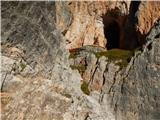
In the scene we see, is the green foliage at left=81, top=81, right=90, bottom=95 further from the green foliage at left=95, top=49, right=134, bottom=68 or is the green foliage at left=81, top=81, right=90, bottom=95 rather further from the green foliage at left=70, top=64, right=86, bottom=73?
the green foliage at left=95, top=49, right=134, bottom=68

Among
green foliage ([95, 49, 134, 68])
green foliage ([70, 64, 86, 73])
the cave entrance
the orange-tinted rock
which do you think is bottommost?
green foliage ([70, 64, 86, 73])

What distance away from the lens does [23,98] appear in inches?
1283

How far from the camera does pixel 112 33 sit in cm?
5069

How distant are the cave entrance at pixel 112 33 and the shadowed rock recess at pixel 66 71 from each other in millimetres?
4922

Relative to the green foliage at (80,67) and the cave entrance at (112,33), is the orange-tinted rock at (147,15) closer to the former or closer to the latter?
the cave entrance at (112,33)

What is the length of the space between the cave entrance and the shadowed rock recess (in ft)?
16.1

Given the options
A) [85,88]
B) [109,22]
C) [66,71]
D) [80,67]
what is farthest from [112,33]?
[66,71]

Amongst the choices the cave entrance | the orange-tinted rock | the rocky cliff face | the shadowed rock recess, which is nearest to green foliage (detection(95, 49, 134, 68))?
the shadowed rock recess

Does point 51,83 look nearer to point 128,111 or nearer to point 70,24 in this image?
point 128,111

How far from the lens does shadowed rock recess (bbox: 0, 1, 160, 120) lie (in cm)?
3275

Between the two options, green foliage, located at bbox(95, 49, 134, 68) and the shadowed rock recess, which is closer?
the shadowed rock recess

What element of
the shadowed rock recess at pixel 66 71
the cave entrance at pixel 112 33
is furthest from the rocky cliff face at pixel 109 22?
the shadowed rock recess at pixel 66 71

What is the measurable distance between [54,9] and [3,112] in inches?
416

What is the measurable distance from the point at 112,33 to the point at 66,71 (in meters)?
15.1
